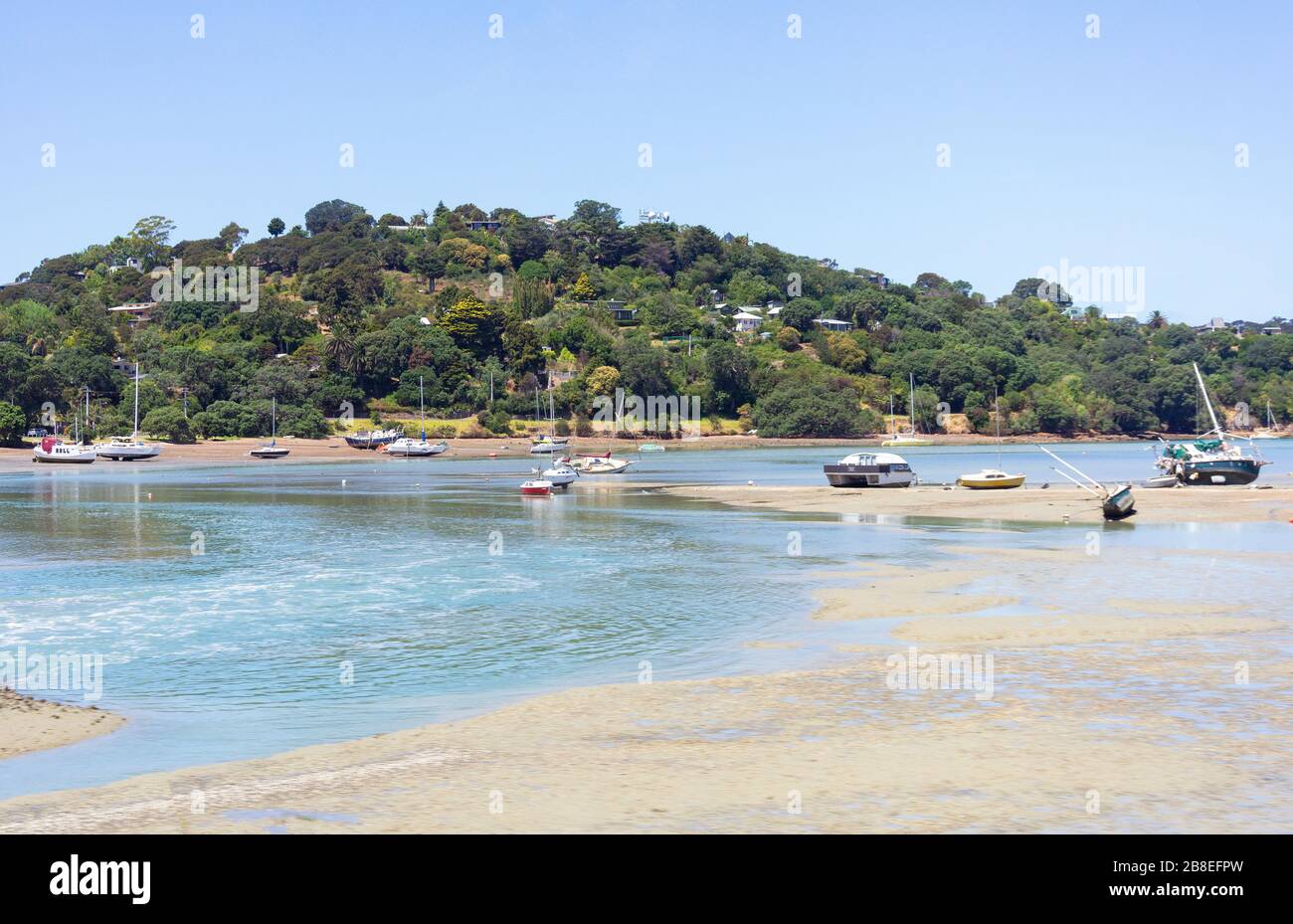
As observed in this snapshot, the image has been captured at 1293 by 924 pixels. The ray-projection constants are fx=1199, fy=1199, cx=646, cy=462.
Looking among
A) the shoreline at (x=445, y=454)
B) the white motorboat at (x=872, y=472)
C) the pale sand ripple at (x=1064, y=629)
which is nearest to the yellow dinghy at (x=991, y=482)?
the white motorboat at (x=872, y=472)

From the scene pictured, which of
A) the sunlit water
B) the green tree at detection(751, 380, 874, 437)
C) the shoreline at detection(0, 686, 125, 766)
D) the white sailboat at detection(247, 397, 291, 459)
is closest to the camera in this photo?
the shoreline at detection(0, 686, 125, 766)

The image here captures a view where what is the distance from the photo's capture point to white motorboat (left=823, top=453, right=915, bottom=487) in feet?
255

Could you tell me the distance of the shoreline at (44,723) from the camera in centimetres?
1712

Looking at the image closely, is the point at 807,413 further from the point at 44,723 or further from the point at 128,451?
the point at 44,723

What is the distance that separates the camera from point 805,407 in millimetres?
184375

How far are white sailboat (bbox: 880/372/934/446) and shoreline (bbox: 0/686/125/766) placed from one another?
159242 millimetres

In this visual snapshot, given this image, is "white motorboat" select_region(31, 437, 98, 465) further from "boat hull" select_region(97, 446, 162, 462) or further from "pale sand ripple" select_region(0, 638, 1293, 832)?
"pale sand ripple" select_region(0, 638, 1293, 832)

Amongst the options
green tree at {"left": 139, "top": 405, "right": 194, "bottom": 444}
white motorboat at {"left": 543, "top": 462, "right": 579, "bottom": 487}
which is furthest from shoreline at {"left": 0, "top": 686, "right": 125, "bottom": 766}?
green tree at {"left": 139, "top": 405, "right": 194, "bottom": 444}

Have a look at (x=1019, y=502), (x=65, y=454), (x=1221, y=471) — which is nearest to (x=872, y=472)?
(x=1019, y=502)

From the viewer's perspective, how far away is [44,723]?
60.4ft

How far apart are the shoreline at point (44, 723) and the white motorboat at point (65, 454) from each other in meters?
110

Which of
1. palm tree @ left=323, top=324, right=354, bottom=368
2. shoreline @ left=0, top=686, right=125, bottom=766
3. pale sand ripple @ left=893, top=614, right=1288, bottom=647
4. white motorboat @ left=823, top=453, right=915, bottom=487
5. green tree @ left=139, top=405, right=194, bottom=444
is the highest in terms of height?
palm tree @ left=323, top=324, right=354, bottom=368
